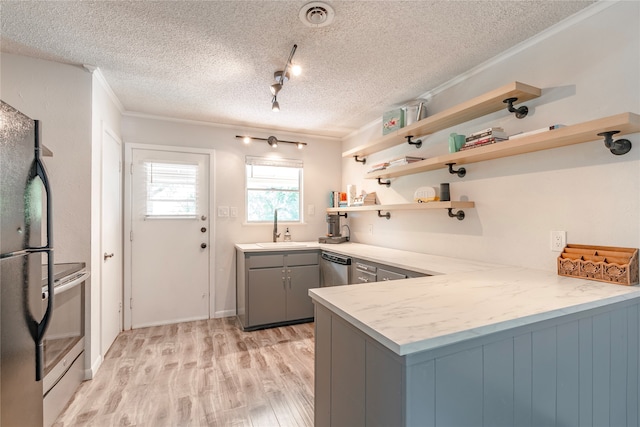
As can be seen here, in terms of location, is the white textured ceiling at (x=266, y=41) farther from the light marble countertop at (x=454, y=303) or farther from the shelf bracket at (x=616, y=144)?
the light marble countertop at (x=454, y=303)

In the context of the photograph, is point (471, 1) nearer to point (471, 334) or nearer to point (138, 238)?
point (471, 334)

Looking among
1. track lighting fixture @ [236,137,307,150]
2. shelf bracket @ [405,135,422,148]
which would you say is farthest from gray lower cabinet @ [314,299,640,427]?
track lighting fixture @ [236,137,307,150]

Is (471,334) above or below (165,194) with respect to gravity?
below

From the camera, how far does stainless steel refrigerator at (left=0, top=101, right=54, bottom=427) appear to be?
3.24ft

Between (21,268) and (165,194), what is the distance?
8.23 feet

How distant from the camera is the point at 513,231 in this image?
6.72ft

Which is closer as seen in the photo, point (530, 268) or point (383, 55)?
point (530, 268)

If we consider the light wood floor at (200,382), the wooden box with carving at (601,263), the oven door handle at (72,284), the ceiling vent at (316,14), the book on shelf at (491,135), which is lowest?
the light wood floor at (200,382)

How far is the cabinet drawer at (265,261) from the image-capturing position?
127 inches

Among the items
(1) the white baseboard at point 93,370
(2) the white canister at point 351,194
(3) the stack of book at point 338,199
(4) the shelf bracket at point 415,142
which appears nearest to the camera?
(1) the white baseboard at point 93,370

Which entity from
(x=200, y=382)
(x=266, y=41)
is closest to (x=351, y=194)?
(x=266, y=41)

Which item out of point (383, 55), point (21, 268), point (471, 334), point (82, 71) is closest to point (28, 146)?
point (21, 268)

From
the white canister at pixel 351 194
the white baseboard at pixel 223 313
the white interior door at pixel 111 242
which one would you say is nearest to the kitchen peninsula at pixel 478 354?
the white interior door at pixel 111 242

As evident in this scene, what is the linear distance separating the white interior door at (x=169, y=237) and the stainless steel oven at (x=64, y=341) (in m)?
1.17
